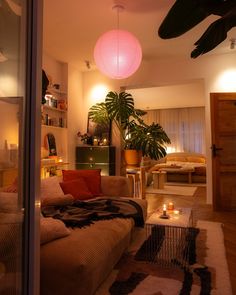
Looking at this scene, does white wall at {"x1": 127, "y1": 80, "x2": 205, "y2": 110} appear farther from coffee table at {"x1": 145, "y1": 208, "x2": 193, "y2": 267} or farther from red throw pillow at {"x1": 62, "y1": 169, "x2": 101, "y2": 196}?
coffee table at {"x1": 145, "y1": 208, "x2": 193, "y2": 267}

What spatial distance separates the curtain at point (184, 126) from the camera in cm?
919

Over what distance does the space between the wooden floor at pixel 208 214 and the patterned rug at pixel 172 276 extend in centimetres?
7

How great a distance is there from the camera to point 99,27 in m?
3.40

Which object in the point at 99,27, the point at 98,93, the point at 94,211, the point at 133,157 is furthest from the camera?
the point at 98,93

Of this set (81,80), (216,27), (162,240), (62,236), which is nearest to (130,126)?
(81,80)

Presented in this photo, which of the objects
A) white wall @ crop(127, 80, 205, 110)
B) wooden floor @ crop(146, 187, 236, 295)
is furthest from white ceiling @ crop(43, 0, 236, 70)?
wooden floor @ crop(146, 187, 236, 295)

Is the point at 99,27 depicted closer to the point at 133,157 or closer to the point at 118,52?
the point at 118,52

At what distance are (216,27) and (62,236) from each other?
1514mm

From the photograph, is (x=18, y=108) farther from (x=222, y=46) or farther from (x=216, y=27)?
(x=222, y=46)

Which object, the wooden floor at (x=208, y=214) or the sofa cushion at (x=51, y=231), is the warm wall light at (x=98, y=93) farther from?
the sofa cushion at (x=51, y=231)

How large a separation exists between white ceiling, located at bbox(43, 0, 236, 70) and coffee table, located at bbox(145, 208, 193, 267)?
2.44 m

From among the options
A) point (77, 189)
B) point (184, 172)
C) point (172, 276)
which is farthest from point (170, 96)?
point (172, 276)

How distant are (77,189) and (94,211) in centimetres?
71

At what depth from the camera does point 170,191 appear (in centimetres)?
588
